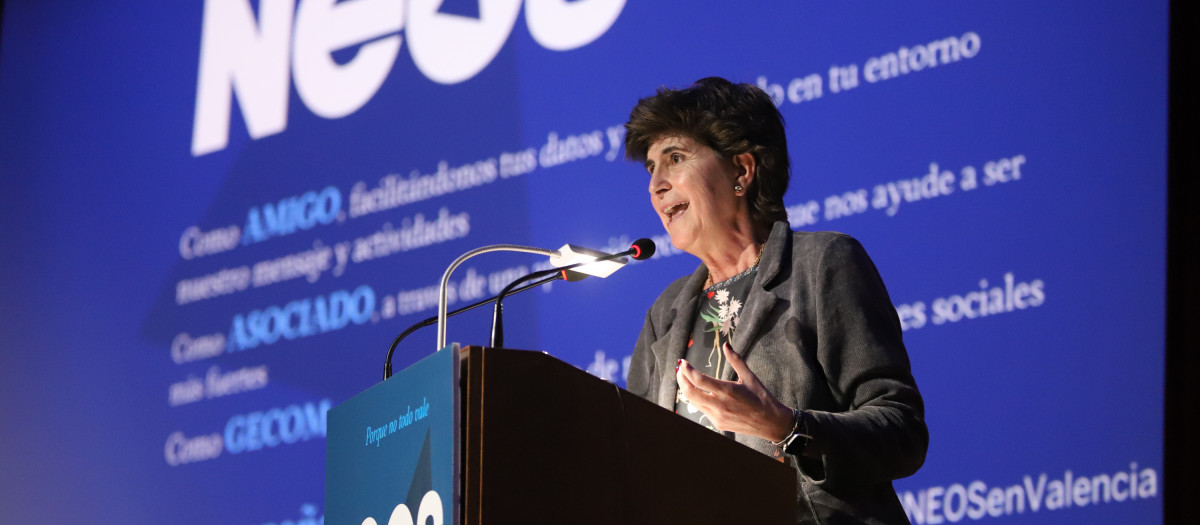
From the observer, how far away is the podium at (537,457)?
1464 millimetres

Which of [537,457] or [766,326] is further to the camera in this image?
[766,326]

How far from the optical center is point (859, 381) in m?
2.05

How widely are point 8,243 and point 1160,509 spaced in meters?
4.62

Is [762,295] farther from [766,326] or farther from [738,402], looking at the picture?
[738,402]

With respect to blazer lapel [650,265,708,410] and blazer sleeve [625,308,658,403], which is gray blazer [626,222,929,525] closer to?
blazer lapel [650,265,708,410]

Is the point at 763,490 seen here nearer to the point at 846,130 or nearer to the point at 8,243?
the point at 846,130

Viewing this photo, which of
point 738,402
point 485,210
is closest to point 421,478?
point 738,402

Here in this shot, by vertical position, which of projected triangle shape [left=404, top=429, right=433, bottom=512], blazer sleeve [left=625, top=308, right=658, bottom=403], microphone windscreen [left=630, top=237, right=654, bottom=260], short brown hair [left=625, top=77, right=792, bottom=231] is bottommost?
projected triangle shape [left=404, top=429, right=433, bottom=512]

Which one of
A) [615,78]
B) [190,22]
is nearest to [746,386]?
[615,78]

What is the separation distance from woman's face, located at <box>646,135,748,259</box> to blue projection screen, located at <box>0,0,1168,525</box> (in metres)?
0.79

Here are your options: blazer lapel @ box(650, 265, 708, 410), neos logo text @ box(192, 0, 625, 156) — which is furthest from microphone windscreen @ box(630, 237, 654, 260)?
neos logo text @ box(192, 0, 625, 156)

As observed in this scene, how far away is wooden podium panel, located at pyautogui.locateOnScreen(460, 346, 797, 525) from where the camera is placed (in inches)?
57.7

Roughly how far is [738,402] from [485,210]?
2396 mm

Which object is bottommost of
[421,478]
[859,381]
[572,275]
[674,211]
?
[421,478]
